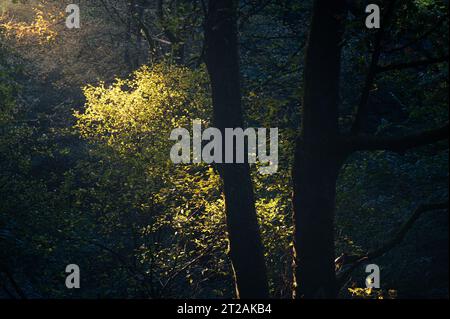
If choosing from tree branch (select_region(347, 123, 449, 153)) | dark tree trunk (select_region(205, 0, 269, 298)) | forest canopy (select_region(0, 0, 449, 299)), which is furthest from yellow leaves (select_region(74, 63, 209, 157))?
tree branch (select_region(347, 123, 449, 153))

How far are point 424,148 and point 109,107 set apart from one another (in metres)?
6.53

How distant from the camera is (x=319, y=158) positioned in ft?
22.8

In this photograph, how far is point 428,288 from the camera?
37.3 ft

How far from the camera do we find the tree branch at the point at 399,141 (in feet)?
20.4

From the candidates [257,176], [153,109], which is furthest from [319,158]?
[153,109]

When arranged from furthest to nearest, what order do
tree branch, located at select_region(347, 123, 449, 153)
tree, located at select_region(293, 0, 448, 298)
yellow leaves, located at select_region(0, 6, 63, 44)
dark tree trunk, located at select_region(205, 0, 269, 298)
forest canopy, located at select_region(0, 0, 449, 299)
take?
yellow leaves, located at select_region(0, 6, 63, 44) → dark tree trunk, located at select_region(205, 0, 269, 298) → forest canopy, located at select_region(0, 0, 449, 299) → tree, located at select_region(293, 0, 448, 298) → tree branch, located at select_region(347, 123, 449, 153)

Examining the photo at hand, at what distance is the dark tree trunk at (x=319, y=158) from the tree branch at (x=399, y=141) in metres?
0.25

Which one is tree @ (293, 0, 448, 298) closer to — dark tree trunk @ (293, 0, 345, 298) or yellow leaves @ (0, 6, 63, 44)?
dark tree trunk @ (293, 0, 345, 298)

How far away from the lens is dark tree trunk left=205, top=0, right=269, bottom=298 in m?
8.72

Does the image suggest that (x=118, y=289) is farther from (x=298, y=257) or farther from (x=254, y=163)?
(x=298, y=257)

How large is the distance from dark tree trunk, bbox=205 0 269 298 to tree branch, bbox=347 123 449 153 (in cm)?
241

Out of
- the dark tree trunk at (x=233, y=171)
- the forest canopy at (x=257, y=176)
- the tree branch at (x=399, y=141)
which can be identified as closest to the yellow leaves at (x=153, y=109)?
the forest canopy at (x=257, y=176)

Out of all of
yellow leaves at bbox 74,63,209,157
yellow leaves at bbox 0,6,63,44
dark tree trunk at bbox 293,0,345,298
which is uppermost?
yellow leaves at bbox 0,6,63,44

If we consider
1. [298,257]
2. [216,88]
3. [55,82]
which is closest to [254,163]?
[216,88]
